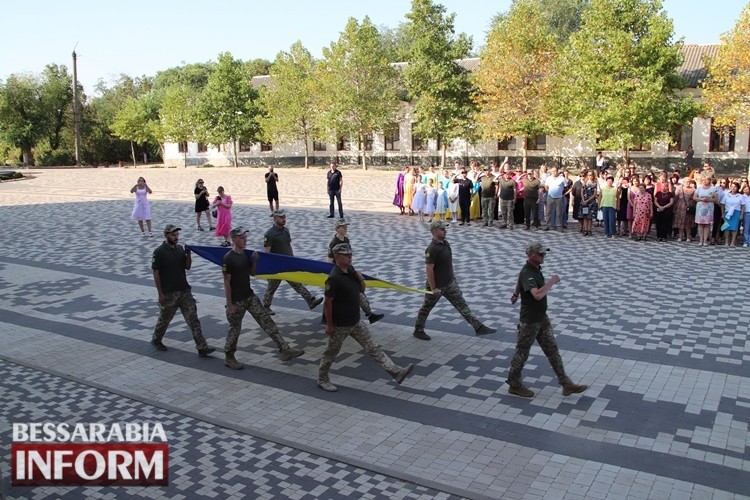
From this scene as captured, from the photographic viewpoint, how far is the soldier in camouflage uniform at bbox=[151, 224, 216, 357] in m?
9.59

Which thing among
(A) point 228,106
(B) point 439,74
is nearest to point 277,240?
(B) point 439,74

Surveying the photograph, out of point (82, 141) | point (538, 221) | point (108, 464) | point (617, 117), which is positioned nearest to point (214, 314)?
point (108, 464)

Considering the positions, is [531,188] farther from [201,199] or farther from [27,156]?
[27,156]

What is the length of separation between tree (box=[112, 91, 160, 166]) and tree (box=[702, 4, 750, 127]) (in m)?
47.7

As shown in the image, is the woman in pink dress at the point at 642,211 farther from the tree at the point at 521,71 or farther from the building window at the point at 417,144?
the building window at the point at 417,144

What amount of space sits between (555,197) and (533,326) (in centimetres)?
1255

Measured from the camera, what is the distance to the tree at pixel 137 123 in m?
64.5

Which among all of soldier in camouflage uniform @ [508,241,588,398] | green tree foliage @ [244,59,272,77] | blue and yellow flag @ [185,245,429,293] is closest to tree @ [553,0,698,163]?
blue and yellow flag @ [185,245,429,293]

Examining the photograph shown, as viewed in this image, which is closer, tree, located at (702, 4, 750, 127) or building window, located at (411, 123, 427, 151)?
tree, located at (702, 4, 750, 127)

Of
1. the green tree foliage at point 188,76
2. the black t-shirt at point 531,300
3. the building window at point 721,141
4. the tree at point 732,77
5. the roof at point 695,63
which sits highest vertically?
the green tree foliage at point 188,76

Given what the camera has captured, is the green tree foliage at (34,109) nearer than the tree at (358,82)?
No

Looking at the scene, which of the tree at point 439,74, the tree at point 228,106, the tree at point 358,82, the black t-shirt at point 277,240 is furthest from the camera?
the tree at point 228,106

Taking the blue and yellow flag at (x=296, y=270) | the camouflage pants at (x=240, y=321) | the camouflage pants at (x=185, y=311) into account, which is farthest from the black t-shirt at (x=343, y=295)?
the camouflage pants at (x=185, y=311)

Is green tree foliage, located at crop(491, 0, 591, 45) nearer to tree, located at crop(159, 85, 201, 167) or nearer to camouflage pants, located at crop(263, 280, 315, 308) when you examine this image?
tree, located at crop(159, 85, 201, 167)
